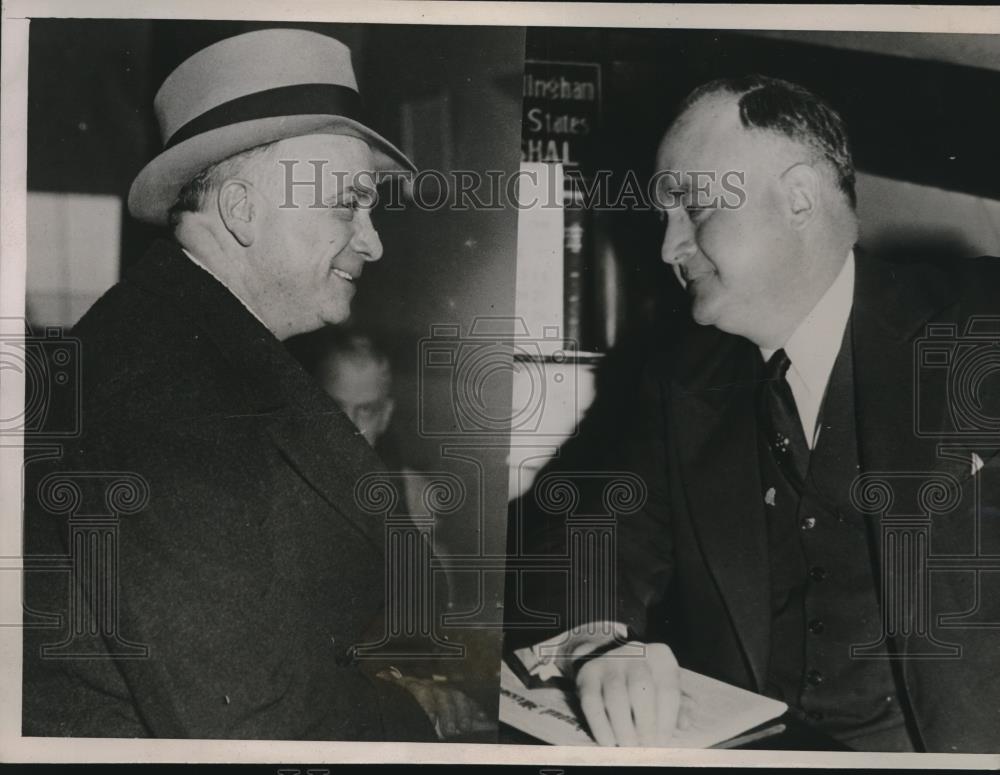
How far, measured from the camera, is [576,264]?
167 centimetres

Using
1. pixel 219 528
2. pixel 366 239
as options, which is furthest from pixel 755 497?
pixel 219 528

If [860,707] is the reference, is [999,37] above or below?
above

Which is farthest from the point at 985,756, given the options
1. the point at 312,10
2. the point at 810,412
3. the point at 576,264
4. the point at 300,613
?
the point at 312,10

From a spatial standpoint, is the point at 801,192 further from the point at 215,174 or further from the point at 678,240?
the point at 215,174

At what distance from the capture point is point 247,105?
64.1 inches

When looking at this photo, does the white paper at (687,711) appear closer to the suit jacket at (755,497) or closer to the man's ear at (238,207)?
the suit jacket at (755,497)

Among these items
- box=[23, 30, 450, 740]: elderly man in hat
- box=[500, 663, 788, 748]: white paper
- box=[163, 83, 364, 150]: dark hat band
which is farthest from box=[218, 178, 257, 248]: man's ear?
box=[500, 663, 788, 748]: white paper

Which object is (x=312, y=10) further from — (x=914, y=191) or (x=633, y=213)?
(x=914, y=191)

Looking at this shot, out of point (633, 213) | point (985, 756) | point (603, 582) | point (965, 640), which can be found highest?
point (633, 213)

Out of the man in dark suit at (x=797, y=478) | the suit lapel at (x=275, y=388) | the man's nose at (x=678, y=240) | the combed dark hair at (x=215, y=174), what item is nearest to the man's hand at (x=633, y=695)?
the man in dark suit at (x=797, y=478)

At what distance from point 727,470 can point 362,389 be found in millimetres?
686

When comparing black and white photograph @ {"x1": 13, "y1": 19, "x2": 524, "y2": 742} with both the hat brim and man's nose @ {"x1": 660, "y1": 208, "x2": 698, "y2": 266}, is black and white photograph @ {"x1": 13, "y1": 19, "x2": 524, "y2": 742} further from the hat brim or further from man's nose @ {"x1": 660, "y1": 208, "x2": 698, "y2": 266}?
man's nose @ {"x1": 660, "y1": 208, "x2": 698, "y2": 266}

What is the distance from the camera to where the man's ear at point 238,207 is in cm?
164

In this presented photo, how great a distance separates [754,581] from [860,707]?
30 centimetres
